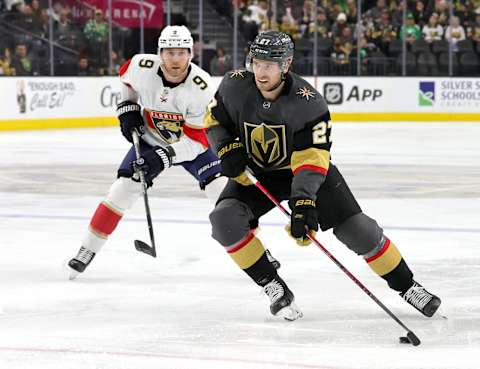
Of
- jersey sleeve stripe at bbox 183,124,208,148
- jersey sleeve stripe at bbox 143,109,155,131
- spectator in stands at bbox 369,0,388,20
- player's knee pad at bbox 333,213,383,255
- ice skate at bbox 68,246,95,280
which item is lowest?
ice skate at bbox 68,246,95,280

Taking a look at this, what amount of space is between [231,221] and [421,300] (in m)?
0.72

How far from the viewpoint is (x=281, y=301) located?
3.60m

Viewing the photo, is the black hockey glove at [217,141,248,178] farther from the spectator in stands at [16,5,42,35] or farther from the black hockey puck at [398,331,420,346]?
the spectator in stands at [16,5,42,35]

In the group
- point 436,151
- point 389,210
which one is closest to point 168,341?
point 389,210

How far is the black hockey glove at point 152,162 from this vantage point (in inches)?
176

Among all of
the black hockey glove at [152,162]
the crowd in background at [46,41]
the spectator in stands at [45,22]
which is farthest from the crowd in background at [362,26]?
the black hockey glove at [152,162]

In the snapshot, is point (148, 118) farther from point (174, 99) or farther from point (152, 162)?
point (152, 162)

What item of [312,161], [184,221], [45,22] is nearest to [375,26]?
[45,22]

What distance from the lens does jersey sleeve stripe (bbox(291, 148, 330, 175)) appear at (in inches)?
134

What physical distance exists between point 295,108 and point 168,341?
33.9 inches

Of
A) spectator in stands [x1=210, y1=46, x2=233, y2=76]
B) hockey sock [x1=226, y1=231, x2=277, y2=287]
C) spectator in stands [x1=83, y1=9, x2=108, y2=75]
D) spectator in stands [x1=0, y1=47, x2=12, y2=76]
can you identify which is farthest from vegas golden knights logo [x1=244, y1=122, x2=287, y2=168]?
spectator in stands [x1=210, y1=46, x2=233, y2=76]

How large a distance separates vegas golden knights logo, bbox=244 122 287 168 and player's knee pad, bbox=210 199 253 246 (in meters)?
0.18

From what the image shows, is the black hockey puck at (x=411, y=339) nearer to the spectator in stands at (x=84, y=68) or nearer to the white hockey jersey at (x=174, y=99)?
the white hockey jersey at (x=174, y=99)

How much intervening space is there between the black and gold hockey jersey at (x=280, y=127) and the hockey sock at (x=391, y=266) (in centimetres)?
40
